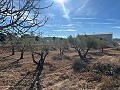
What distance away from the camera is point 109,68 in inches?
569

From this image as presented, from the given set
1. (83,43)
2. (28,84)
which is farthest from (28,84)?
(83,43)

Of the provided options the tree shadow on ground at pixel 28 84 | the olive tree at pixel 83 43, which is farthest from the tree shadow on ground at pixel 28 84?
the olive tree at pixel 83 43

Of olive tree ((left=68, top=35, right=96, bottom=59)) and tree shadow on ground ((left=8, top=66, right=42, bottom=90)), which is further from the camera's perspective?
olive tree ((left=68, top=35, right=96, bottom=59))

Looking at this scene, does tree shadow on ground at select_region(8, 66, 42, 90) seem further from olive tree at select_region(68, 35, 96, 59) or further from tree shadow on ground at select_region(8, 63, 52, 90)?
olive tree at select_region(68, 35, 96, 59)

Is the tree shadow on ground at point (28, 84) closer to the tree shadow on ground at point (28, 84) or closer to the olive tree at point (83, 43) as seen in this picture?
the tree shadow on ground at point (28, 84)

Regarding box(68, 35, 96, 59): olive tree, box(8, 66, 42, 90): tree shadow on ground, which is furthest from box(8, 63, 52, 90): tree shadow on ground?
box(68, 35, 96, 59): olive tree

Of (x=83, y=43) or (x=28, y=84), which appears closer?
(x=28, y=84)

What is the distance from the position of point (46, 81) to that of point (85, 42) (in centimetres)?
1779

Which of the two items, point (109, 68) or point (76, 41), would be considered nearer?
point (109, 68)

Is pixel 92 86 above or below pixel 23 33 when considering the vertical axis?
below

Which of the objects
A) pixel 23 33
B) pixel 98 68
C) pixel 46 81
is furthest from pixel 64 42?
pixel 23 33

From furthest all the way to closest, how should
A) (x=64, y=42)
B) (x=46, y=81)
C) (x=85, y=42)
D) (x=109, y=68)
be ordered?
(x=64, y=42), (x=85, y=42), (x=109, y=68), (x=46, y=81)

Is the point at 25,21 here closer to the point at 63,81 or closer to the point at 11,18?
the point at 11,18

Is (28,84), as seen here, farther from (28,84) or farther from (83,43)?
(83,43)
